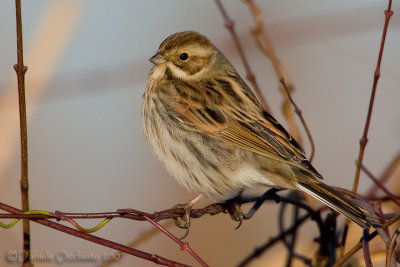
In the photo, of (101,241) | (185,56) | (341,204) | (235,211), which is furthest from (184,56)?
(101,241)

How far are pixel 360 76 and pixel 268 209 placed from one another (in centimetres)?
206

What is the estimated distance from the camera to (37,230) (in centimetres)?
605

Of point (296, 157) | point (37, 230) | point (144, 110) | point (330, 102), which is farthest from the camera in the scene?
point (330, 102)

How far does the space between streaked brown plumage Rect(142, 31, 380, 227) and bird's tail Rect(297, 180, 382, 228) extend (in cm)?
2

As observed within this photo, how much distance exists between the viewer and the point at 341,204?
364 cm

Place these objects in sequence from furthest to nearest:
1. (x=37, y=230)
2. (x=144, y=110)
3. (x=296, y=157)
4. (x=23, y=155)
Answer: (x=37, y=230)
(x=144, y=110)
(x=296, y=157)
(x=23, y=155)

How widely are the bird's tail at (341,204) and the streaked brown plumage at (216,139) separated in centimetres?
2

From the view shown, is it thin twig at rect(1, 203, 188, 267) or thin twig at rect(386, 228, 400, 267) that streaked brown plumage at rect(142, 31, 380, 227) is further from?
thin twig at rect(1, 203, 188, 267)

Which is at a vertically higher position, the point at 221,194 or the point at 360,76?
the point at 360,76

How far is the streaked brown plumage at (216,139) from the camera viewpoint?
4250mm

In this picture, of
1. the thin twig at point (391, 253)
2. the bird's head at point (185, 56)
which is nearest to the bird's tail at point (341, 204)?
the thin twig at point (391, 253)

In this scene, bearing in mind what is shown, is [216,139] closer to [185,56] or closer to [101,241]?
[185,56]

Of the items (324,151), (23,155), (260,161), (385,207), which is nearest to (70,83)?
(260,161)

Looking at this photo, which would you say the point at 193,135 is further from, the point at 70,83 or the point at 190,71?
the point at 70,83
